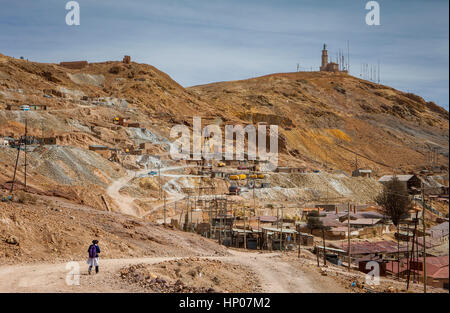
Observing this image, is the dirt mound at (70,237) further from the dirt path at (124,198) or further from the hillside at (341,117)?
the hillside at (341,117)

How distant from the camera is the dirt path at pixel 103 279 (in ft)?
42.1

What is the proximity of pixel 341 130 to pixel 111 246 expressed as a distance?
90.0 metres

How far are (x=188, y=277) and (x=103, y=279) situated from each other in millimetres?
2423

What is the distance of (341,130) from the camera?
104 meters

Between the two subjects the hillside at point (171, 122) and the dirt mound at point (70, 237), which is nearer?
the dirt mound at point (70, 237)

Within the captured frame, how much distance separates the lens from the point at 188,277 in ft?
48.4

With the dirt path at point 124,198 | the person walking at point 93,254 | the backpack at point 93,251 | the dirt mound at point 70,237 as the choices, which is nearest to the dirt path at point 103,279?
the person walking at point 93,254

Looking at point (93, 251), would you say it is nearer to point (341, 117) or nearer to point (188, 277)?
point (188, 277)

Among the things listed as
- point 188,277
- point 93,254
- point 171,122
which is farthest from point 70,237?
point 171,122

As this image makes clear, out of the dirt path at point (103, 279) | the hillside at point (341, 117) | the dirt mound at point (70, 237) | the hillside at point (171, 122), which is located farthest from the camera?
the hillside at point (341, 117)

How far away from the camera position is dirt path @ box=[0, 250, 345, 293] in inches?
505

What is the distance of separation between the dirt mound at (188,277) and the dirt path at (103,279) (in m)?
0.47
